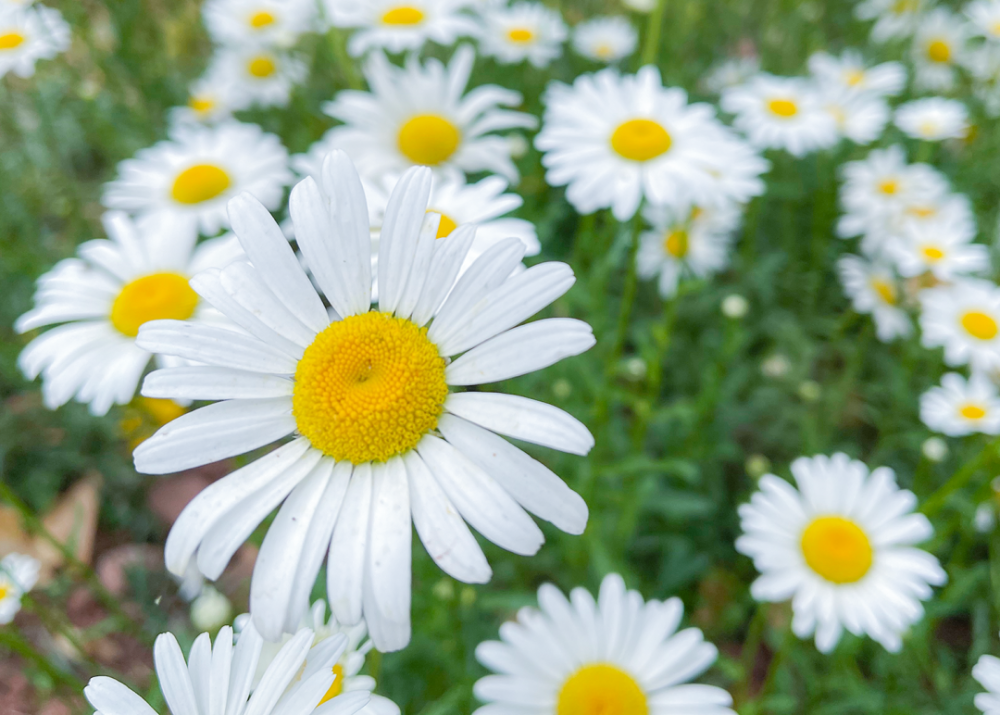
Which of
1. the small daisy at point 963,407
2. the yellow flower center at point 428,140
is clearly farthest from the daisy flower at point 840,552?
the yellow flower center at point 428,140

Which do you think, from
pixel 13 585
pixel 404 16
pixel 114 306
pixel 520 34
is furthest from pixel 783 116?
pixel 13 585

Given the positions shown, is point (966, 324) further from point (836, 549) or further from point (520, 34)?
point (520, 34)

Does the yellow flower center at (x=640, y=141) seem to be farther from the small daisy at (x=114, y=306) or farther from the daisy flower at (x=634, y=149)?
the small daisy at (x=114, y=306)

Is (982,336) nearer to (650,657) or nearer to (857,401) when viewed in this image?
(857,401)

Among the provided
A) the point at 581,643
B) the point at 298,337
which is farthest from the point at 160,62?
the point at 581,643

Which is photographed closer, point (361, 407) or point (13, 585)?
point (361, 407)

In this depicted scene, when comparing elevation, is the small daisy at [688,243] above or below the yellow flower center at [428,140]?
below

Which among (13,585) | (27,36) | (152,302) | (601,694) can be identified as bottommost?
(13,585)
